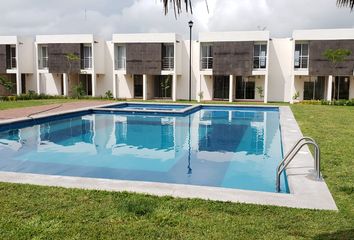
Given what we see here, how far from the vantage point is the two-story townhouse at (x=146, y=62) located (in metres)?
29.5

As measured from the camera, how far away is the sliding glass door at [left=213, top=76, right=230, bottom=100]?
30672 millimetres

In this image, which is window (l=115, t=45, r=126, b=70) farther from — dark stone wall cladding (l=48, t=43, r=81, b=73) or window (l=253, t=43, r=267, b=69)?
window (l=253, t=43, r=267, b=69)

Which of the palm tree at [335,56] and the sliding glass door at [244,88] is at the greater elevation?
the palm tree at [335,56]

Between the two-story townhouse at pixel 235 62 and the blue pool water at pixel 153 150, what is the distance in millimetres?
10657

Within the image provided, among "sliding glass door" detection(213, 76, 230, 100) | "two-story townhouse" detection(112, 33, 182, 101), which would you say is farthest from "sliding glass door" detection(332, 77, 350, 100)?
"two-story townhouse" detection(112, 33, 182, 101)

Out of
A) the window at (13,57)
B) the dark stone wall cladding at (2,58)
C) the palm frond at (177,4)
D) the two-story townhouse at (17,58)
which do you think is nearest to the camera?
the palm frond at (177,4)

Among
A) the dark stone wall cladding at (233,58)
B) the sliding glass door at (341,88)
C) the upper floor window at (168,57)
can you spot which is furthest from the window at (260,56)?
the upper floor window at (168,57)

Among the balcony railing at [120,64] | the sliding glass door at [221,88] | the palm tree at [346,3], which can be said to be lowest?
the sliding glass door at [221,88]

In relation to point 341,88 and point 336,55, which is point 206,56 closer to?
point 336,55

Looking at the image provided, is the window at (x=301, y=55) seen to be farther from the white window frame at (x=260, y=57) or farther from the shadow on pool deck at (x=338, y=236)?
the shadow on pool deck at (x=338, y=236)

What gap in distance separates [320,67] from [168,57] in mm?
11984

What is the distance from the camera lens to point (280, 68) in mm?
28812

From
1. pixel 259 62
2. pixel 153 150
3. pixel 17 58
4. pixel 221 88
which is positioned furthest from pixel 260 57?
pixel 17 58

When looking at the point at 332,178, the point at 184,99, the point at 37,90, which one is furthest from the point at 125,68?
the point at 332,178
